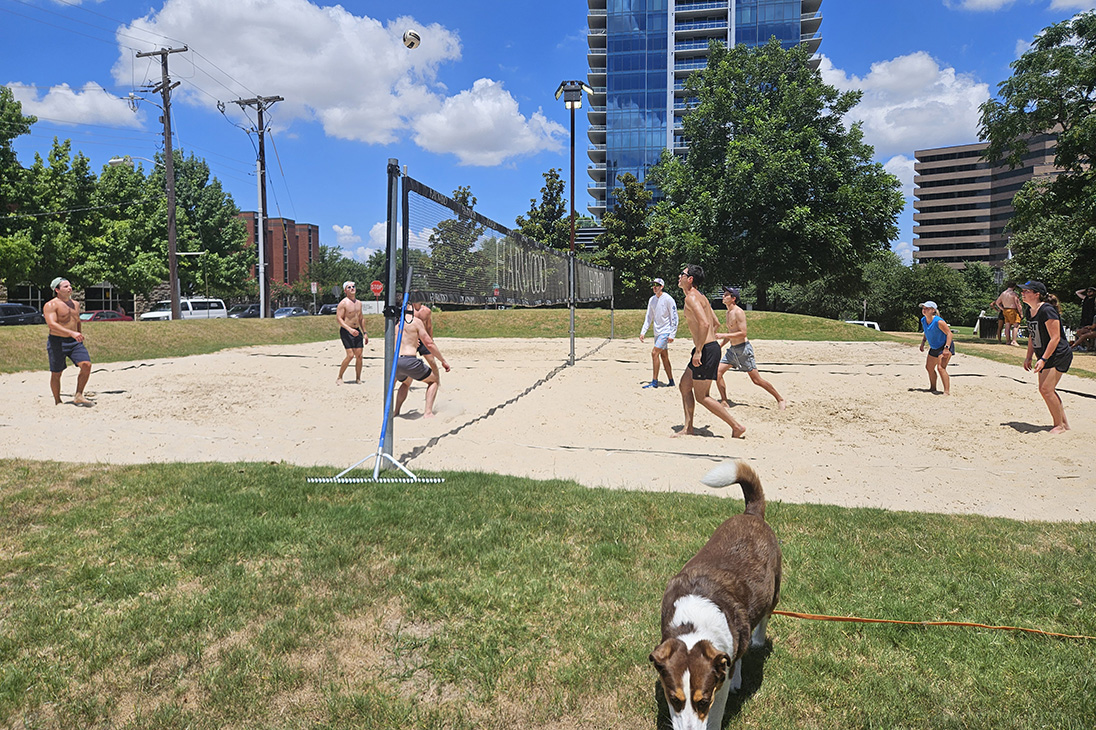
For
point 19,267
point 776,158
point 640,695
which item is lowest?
point 640,695

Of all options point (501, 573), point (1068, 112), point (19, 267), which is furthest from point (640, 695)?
point (19, 267)

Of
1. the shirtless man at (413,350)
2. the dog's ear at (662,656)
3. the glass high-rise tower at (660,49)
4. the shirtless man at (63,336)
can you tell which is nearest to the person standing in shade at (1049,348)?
the shirtless man at (413,350)

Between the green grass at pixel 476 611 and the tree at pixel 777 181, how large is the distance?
105 ft

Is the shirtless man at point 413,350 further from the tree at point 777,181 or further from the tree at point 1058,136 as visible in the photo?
the tree at point 777,181

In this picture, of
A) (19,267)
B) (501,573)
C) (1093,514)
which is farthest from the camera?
(19,267)

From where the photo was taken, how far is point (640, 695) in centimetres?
285

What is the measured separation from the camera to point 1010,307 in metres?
18.5

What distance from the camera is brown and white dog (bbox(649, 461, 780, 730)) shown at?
2.23 metres

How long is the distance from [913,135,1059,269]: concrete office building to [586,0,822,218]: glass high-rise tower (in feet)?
235

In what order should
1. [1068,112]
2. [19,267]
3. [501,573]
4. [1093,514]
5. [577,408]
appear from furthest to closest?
[19,267]
[1068,112]
[577,408]
[1093,514]
[501,573]

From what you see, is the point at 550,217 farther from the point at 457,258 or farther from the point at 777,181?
the point at 457,258

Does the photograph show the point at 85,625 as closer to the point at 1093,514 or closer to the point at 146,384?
the point at 1093,514

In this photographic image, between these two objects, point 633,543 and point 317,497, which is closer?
point 633,543

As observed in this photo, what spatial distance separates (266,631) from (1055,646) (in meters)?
3.63
